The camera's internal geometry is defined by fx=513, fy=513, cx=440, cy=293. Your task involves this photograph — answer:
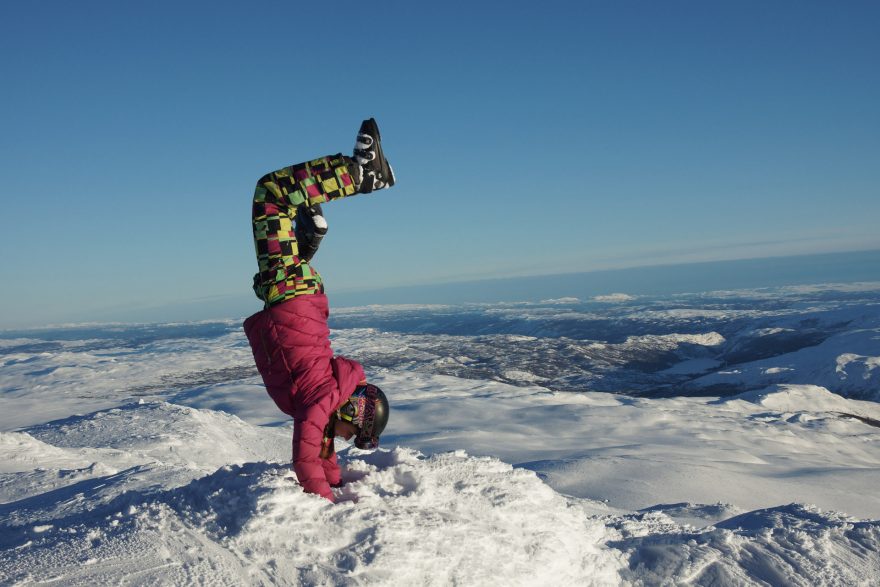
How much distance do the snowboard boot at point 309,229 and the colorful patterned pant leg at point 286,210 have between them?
76 millimetres

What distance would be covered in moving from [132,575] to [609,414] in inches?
1087

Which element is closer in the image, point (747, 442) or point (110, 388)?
point (747, 442)

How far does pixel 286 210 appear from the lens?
3.41 metres

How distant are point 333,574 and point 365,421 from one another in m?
1.24

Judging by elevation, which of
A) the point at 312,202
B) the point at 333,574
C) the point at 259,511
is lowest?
the point at 333,574

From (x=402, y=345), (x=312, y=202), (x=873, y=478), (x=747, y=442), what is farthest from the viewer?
(x=402, y=345)

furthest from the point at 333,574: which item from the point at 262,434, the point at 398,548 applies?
the point at 262,434

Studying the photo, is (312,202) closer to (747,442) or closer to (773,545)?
(773,545)

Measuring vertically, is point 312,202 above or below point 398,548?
above

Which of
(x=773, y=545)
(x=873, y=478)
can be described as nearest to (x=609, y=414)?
(x=873, y=478)

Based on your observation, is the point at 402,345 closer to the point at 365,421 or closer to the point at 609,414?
the point at 609,414

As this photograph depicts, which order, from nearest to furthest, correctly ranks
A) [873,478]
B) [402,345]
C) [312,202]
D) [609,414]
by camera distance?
[312,202] → [873,478] → [609,414] → [402,345]

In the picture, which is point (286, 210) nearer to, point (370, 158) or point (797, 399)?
point (370, 158)

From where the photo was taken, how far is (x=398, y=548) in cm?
261
